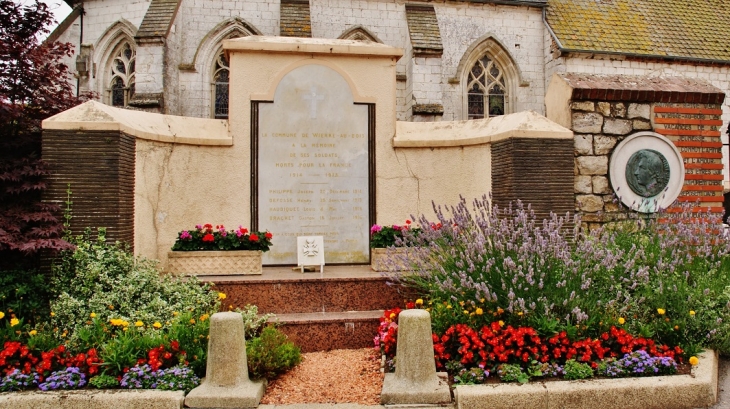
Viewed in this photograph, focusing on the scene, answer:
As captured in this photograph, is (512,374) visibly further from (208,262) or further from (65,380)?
(208,262)

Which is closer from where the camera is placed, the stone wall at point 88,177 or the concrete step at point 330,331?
the concrete step at point 330,331

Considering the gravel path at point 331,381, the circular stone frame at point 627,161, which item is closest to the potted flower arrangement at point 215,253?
the gravel path at point 331,381

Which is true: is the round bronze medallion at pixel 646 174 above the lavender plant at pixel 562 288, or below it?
above

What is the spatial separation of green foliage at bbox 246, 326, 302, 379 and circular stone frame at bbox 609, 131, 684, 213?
502 centimetres

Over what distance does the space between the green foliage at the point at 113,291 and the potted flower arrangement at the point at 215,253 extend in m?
0.50

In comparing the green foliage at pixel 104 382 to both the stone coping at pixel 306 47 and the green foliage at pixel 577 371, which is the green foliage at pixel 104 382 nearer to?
the green foliage at pixel 577 371

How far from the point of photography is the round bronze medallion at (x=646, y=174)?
7336 mm

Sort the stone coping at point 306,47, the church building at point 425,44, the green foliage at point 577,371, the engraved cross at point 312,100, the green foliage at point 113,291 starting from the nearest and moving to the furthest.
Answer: the green foliage at point 577,371 → the green foliage at point 113,291 → the stone coping at point 306,47 → the engraved cross at point 312,100 → the church building at point 425,44

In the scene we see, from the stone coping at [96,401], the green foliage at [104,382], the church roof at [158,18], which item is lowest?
the stone coping at [96,401]

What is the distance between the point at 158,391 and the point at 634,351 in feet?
12.3

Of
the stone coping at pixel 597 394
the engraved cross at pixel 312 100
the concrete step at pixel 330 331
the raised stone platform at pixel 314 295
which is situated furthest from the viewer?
the engraved cross at pixel 312 100

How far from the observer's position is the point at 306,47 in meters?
7.51

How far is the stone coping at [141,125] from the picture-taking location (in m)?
6.01

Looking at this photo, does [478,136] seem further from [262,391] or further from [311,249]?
[262,391]
